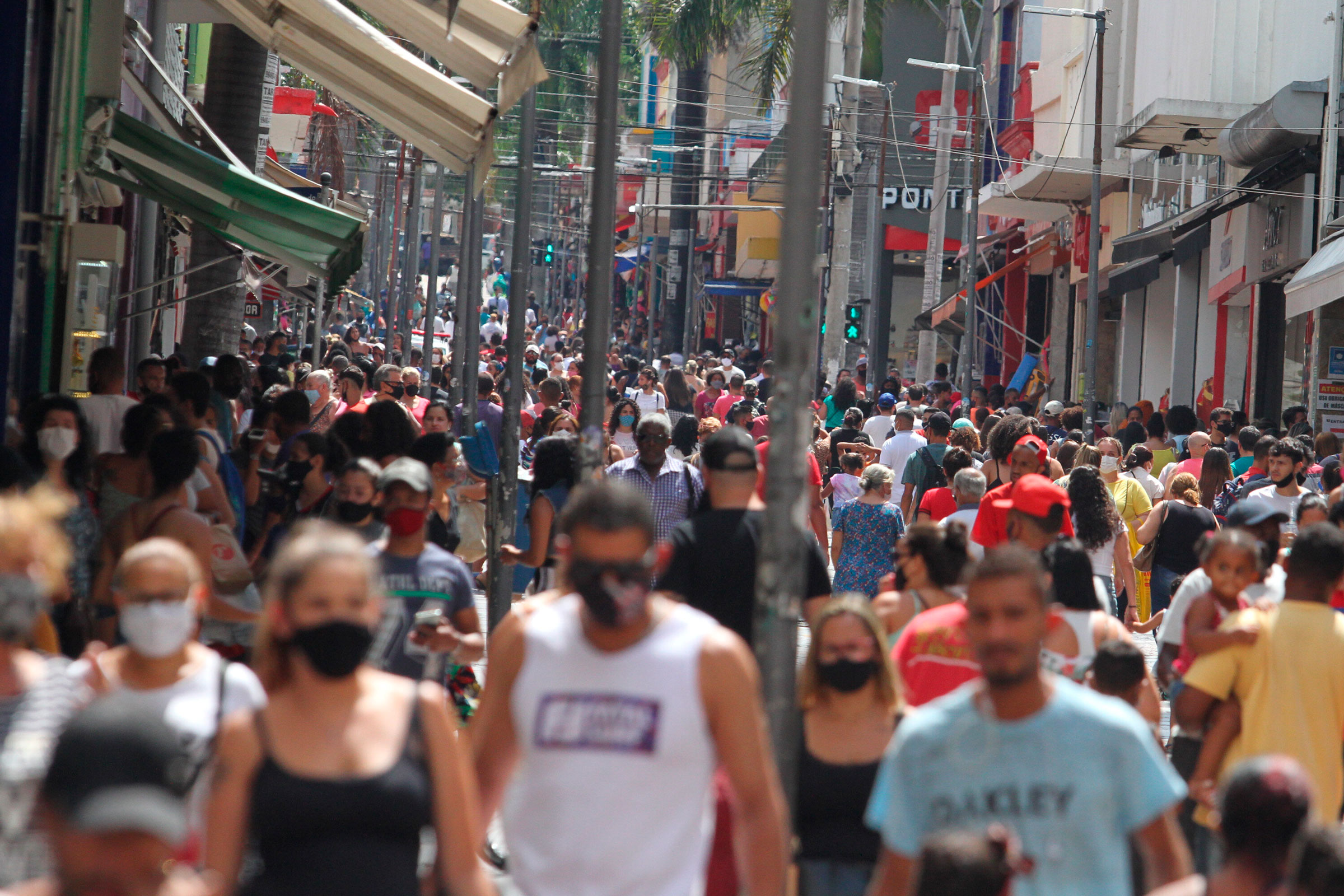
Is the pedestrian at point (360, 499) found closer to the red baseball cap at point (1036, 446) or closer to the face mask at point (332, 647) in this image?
the face mask at point (332, 647)

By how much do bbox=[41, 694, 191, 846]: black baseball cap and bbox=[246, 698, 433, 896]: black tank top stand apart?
17.3 inches

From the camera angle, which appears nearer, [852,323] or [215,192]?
[215,192]

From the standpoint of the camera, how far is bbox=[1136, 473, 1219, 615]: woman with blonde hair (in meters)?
10.6

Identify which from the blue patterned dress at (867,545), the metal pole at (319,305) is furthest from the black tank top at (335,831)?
the metal pole at (319,305)

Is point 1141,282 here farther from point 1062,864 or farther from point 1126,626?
point 1062,864

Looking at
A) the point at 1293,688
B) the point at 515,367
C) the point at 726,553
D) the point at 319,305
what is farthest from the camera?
the point at 319,305

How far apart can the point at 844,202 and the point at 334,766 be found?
3342 centimetres

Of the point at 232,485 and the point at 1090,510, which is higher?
the point at 1090,510

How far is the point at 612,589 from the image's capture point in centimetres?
388

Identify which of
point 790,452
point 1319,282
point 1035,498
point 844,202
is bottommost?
point 1035,498

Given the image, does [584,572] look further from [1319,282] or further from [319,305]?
[319,305]

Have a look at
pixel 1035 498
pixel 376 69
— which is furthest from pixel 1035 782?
pixel 376 69

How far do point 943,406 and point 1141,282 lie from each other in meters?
7.25

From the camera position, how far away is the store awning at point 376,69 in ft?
37.1
